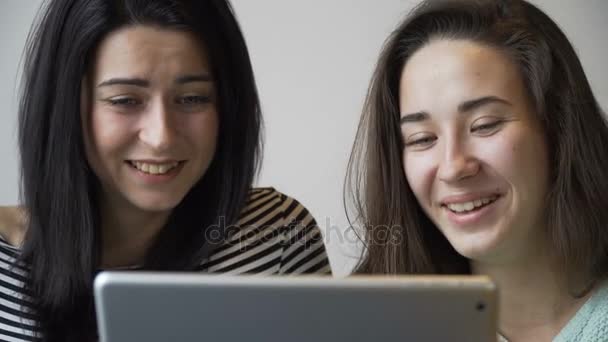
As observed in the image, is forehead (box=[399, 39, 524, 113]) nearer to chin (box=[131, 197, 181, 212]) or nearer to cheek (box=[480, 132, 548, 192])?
cheek (box=[480, 132, 548, 192])

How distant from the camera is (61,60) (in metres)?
1.12

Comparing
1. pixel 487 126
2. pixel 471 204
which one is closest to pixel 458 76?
pixel 487 126

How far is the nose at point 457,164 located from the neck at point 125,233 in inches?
22.2

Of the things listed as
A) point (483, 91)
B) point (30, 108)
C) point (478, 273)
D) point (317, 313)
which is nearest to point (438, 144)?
point (483, 91)

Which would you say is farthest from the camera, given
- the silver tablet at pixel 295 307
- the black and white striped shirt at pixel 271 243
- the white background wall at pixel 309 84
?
the white background wall at pixel 309 84

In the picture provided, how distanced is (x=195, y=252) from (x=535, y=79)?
2.17 ft

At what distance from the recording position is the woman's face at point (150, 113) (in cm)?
110

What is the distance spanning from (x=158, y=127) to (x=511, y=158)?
1.74 feet

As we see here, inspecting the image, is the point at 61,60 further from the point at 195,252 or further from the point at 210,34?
the point at 195,252

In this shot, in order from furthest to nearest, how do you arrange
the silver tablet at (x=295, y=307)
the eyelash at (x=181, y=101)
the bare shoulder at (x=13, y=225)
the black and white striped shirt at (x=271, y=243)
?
1. the black and white striped shirt at (x=271, y=243)
2. the bare shoulder at (x=13, y=225)
3. the eyelash at (x=181, y=101)
4. the silver tablet at (x=295, y=307)

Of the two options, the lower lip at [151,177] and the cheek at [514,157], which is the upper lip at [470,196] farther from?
the lower lip at [151,177]

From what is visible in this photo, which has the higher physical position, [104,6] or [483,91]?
[104,6]

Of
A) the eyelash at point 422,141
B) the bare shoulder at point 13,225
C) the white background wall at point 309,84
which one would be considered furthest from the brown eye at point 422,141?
the white background wall at point 309,84

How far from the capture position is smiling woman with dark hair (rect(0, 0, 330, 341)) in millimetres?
1114
